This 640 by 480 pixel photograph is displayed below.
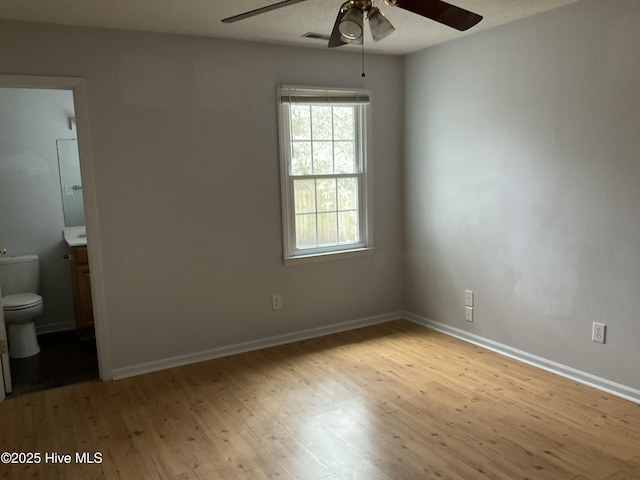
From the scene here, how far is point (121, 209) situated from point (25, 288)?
1.57 meters

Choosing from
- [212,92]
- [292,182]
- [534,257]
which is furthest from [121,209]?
[534,257]

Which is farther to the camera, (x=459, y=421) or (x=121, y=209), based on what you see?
(x=121, y=209)

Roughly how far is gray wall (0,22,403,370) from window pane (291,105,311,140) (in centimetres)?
19

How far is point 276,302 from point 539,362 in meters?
1.99

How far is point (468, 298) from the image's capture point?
4059 millimetres

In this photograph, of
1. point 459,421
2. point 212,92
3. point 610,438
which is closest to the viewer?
point 610,438

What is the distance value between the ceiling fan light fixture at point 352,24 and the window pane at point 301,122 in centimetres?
200

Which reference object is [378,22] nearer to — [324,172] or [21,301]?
[324,172]

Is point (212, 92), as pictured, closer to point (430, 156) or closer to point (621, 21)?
point (430, 156)

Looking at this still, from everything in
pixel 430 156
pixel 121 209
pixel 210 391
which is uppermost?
pixel 430 156

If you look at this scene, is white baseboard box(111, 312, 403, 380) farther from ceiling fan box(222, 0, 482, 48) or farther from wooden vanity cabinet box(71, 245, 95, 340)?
ceiling fan box(222, 0, 482, 48)

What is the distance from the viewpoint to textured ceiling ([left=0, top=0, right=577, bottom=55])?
2805mm

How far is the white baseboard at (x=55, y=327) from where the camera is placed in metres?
4.63

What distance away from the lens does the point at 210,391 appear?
10.8 ft
